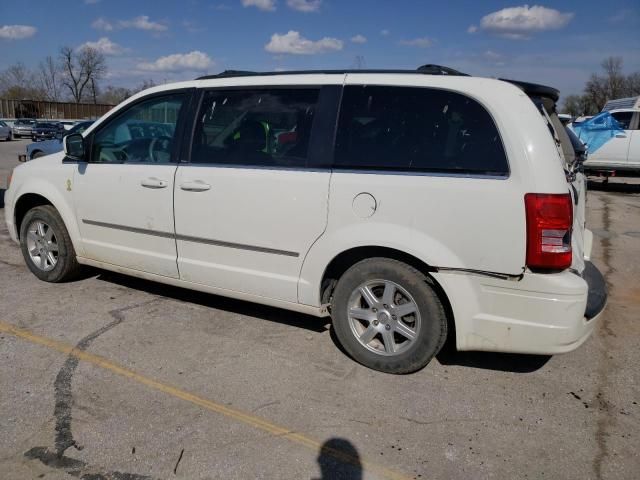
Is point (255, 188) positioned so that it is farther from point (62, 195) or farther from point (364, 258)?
point (62, 195)

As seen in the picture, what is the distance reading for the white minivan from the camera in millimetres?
2969

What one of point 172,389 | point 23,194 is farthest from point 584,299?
point 23,194

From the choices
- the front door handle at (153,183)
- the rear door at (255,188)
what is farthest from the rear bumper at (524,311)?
the front door handle at (153,183)

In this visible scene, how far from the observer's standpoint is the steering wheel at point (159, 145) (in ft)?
13.7

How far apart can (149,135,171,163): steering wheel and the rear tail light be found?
2738 mm

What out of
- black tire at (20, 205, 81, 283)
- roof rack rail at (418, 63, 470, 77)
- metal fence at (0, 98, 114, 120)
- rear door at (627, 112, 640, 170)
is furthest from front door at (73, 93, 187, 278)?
metal fence at (0, 98, 114, 120)

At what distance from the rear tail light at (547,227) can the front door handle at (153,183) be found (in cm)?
263

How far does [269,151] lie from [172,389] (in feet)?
5.64

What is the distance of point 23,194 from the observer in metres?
5.01

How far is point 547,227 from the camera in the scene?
113 inches

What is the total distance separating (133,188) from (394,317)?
7.70 feet

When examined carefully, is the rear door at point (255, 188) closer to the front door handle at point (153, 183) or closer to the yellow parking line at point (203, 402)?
the front door handle at point (153, 183)

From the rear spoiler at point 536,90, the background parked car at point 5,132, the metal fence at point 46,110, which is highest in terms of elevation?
the metal fence at point 46,110

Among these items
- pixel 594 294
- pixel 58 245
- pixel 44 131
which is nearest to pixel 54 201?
pixel 58 245
